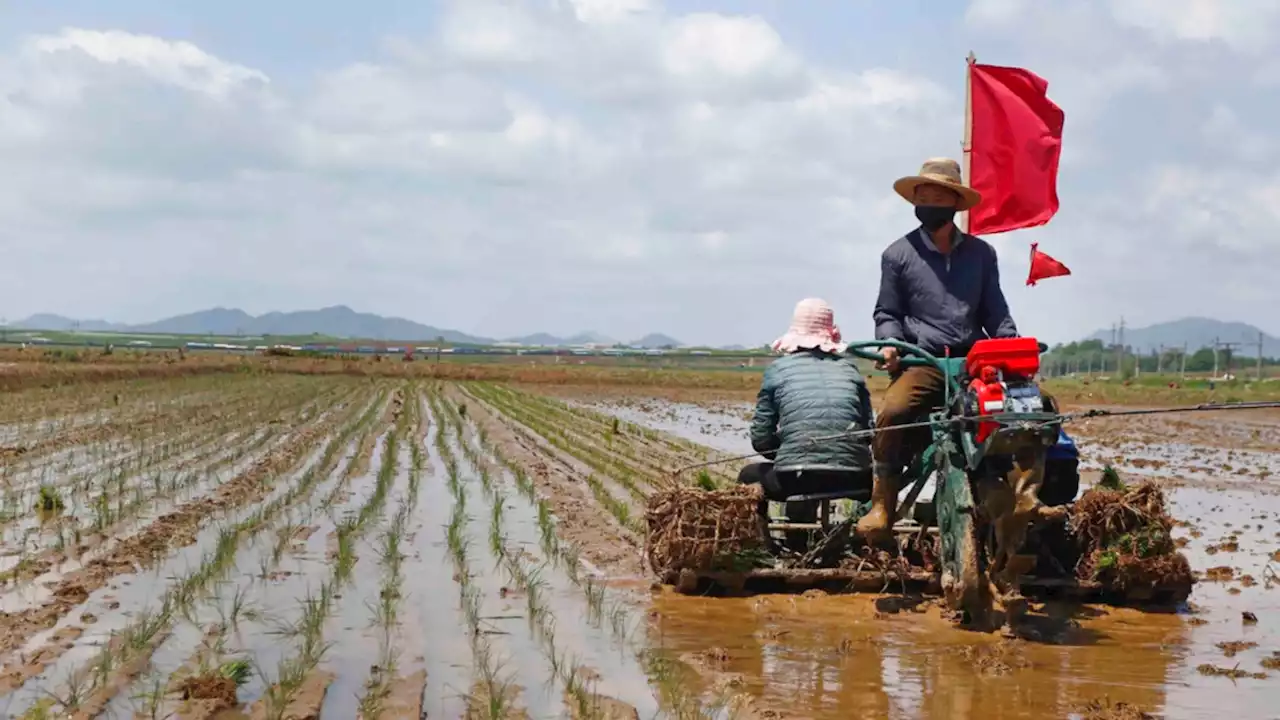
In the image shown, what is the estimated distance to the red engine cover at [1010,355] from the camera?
205 inches

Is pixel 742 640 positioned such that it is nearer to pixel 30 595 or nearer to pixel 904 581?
pixel 904 581

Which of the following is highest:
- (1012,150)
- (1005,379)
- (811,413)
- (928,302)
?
(1012,150)

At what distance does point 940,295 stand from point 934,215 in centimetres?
39

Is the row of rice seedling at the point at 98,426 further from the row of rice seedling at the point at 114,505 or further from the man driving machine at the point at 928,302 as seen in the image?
the man driving machine at the point at 928,302

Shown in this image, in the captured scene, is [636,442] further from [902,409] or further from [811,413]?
[902,409]

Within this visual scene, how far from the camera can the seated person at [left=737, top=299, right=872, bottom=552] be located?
6375mm

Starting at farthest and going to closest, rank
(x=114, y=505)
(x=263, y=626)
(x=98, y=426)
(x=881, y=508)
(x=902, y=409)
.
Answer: (x=98, y=426) < (x=114, y=505) < (x=881, y=508) < (x=902, y=409) < (x=263, y=626)

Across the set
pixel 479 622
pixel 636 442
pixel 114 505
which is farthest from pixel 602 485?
pixel 636 442

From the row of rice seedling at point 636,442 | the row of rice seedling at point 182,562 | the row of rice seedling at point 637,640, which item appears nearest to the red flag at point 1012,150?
the row of rice seedling at point 637,640

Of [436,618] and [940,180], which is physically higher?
[940,180]

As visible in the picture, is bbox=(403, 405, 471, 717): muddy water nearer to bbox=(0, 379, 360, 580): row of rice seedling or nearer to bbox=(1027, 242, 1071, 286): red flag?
bbox=(0, 379, 360, 580): row of rice seedling

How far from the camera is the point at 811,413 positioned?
6.39m

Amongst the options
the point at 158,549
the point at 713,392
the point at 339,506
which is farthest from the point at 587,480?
the point at 713,392

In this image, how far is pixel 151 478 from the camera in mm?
10734
